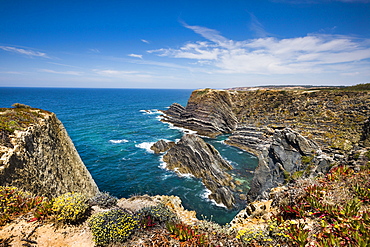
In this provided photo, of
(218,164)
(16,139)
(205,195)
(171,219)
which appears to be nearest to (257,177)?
(205,195)

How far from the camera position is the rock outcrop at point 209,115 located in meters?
68.2

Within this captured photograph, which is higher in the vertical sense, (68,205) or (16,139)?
(16,139)

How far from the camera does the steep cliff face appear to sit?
10.4 m

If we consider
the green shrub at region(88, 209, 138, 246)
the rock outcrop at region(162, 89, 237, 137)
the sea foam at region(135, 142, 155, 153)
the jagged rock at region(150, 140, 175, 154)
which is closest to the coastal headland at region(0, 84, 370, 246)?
the green shrub at region(88, 209, 138, 246)

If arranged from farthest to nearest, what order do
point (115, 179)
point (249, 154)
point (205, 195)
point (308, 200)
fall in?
point (249, 154) < point (115, 179) < point (205, 195) < point (308, 200)

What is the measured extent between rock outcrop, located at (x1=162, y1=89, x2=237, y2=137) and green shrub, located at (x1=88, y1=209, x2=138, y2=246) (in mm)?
56579

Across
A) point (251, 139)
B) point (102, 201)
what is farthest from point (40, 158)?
point (251, 139)

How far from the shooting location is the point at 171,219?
28.3ft

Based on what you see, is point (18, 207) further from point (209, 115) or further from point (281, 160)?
point (209, 115)

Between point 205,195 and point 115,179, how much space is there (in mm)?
17327

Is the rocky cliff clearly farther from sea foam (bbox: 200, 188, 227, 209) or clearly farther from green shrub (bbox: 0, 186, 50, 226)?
green shrub (bbox: 0, 186, 50, 226)

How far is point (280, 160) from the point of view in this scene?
22.6 metres

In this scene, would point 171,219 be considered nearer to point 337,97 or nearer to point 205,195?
point 205,195

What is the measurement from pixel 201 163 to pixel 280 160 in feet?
51.3
